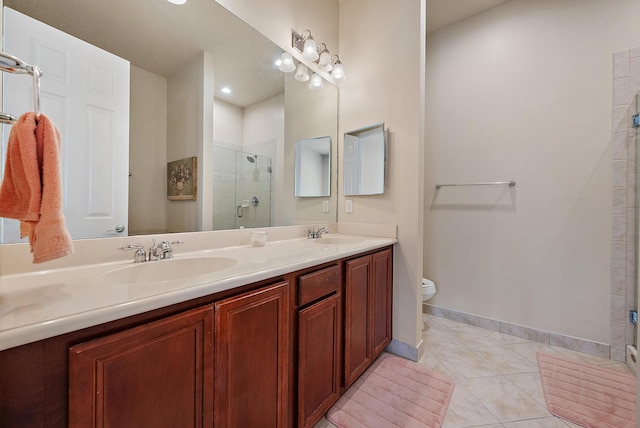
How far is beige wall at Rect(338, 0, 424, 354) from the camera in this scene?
1.79 m

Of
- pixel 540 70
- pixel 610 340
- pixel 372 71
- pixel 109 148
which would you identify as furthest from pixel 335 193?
pixel 610 340

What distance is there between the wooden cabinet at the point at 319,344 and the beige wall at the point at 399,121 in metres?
0.73

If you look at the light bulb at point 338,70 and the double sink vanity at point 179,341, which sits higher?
the light bulb at point 338,70

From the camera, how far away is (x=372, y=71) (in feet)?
6.58

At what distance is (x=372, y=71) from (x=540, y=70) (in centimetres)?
136

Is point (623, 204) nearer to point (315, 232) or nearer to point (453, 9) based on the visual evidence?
point (453, 9)

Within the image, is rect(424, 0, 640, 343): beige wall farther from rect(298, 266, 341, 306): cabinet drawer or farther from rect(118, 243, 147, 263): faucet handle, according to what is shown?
rect(118, 243, 147, 263): faucet handle

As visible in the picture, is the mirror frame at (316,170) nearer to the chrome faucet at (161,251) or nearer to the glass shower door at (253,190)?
the glass shower door at (253,190)

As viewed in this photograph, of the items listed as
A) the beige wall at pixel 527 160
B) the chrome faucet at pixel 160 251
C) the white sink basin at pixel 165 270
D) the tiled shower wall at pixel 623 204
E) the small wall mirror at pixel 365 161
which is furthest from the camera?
the small wall mirror at pixel 365 161

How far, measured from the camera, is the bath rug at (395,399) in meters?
1.28

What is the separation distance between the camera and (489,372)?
1.67 meters

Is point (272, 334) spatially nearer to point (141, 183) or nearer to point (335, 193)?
point (141, 183)

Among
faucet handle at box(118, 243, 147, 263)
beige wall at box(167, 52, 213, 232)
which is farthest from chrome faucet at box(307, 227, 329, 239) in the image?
Result: faucet handle at box(118, 243, 147, 263)

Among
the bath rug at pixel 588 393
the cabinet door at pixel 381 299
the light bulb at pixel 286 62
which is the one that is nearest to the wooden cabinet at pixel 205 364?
the cabinet door at pixel 381 299
